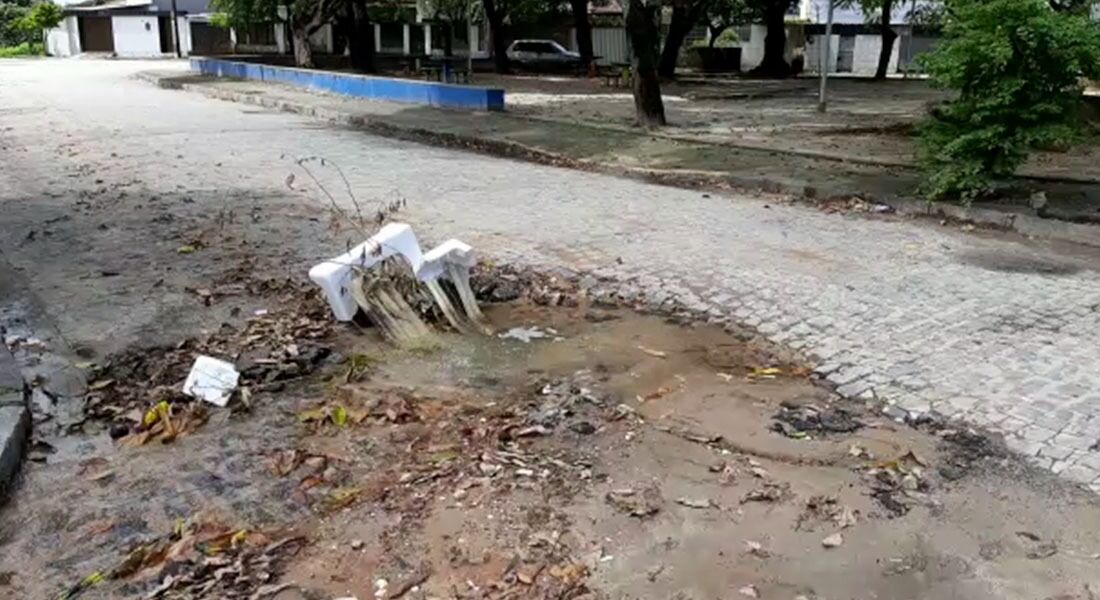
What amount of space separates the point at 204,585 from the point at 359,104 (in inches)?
696

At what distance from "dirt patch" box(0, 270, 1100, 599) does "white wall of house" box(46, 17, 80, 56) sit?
166ft

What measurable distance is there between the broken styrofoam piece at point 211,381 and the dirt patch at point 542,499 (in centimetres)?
11

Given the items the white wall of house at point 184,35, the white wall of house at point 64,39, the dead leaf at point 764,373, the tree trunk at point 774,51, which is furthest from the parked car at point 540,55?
the dead leaf at point 764,373

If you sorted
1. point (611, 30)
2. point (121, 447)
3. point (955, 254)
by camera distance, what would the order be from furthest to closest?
point (611, 30)
point (955, 254)
point (121, 447)

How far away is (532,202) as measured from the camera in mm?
9664

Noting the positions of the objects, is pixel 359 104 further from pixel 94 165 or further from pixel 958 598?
pixel 958 598

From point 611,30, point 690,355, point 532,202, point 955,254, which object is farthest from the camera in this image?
point 611,30

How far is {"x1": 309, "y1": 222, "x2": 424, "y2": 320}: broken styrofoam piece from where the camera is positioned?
17.9ft

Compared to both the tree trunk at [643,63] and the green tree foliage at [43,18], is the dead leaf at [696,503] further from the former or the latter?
the green tree foliage at [43,18]

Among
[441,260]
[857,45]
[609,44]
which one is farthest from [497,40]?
[441,260]

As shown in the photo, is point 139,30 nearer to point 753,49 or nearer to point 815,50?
point 753,49

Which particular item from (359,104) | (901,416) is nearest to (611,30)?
(359,104)

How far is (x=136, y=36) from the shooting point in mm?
48656

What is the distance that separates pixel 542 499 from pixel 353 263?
7.82 ft
